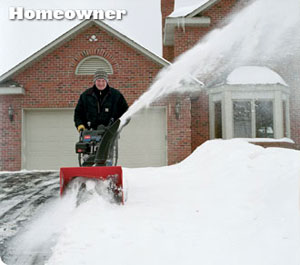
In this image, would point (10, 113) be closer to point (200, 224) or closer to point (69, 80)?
point (69, 80)

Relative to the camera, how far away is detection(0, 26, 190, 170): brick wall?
11.1 m

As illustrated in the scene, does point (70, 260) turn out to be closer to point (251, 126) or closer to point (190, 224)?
point (190, 224)

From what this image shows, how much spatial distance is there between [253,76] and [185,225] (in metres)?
9.65

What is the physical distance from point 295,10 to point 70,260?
40.1ft

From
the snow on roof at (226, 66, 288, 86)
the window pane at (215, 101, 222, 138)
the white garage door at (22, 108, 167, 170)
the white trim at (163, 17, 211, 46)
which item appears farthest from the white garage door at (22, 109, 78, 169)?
the snow on roof at (226, 66, 288, 86)

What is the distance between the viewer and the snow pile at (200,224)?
9.23ft

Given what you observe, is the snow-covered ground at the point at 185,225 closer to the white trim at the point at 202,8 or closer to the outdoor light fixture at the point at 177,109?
the outdoor light fixture at the point at 177,109

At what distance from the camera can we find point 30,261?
282 centimetres

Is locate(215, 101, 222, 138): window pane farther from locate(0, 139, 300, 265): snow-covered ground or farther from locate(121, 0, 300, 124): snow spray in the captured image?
locate(0, 139, 300, 265): snow-covered ground

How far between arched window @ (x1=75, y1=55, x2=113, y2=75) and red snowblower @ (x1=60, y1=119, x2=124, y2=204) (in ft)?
23.2

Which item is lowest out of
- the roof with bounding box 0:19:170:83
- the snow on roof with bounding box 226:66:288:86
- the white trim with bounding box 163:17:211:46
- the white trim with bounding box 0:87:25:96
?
the white trim with bounding box 0:87:25:96

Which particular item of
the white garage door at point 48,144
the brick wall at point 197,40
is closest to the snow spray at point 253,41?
the brick wall at point 197,40

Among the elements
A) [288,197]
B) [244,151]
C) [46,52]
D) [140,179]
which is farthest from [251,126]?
[288,197]

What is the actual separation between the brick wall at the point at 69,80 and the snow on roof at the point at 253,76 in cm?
277
